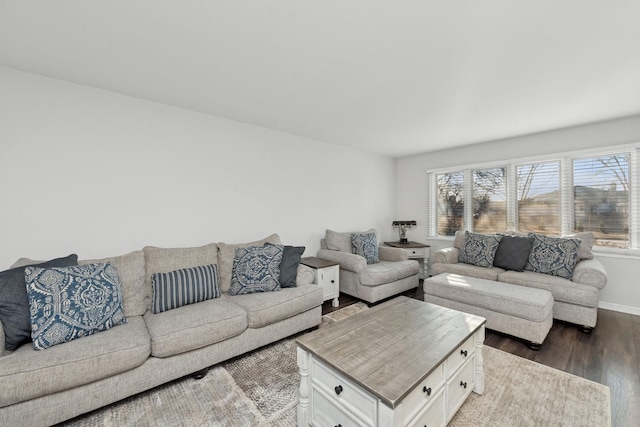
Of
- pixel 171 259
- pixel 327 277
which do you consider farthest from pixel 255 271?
pixel 327 277

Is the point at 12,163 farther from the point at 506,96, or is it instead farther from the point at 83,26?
the point at 506,96

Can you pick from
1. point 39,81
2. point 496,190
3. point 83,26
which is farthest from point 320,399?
point 496,190

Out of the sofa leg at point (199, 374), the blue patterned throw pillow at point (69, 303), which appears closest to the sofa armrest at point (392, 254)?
the sofa leg at point (199, 374)

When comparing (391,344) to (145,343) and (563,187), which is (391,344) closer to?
(145,343)

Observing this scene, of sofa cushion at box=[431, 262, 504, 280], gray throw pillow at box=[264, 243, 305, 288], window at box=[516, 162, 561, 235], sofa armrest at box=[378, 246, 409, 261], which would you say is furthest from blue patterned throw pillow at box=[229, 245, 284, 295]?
window at box=[516, 162, 561, 235]

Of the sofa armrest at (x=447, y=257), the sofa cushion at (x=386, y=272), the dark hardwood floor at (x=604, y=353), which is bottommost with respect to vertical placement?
the dark hardwood floor at (x=604, y=353)

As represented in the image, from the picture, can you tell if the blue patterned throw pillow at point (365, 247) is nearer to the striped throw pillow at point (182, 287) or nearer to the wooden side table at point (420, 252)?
the wooden side table at point (420, 252)

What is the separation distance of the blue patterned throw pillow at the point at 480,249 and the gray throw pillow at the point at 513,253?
7 cm

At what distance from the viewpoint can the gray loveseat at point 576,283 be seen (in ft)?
8.95

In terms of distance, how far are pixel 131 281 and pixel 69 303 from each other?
0.50 metres

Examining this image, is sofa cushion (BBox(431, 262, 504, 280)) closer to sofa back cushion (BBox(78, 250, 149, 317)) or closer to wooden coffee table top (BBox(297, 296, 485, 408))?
wooden coffee table top (BBox(297, 296, 485, 408))

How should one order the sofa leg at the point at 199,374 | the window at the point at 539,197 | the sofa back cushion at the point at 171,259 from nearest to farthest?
1. the sofa leg at the point at 199,374
2. the sofa back cushion at the point at 171,259
3. the window at the point at 539,197

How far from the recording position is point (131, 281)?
2.26m

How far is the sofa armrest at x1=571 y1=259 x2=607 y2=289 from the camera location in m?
2.74
